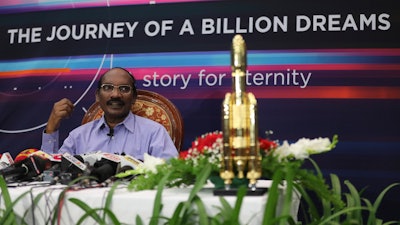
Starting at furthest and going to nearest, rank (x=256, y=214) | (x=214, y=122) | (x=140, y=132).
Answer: (x=214, y=122), (x=140, y=132), (x=256, y=214)

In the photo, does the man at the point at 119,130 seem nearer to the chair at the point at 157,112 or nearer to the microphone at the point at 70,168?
the chair at the point at 157,112

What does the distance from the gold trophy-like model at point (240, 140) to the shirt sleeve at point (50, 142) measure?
239 centimetres

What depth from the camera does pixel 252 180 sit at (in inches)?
86.0

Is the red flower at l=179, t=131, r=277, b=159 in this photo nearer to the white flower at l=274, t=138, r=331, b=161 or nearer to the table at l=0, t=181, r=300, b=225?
the white flower at l=274, t=138, r=331, b=161

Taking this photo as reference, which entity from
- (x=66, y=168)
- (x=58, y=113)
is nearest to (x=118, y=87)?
(x=58, y=113)

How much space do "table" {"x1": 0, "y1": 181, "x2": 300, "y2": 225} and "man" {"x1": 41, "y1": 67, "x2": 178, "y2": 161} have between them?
1.62m

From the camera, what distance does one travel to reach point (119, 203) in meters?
2.22

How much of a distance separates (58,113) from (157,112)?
72cm

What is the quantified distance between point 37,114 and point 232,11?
1.63m

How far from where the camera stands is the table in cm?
208

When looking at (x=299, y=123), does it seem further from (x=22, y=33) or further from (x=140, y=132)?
(x=22, y=33)

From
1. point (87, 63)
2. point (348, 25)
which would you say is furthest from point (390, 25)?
point (87, 63)

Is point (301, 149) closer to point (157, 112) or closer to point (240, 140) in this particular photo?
point (240, 140)

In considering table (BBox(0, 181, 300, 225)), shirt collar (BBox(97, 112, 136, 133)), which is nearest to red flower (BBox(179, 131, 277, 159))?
table (BBox(0, 181, 300, 225))
